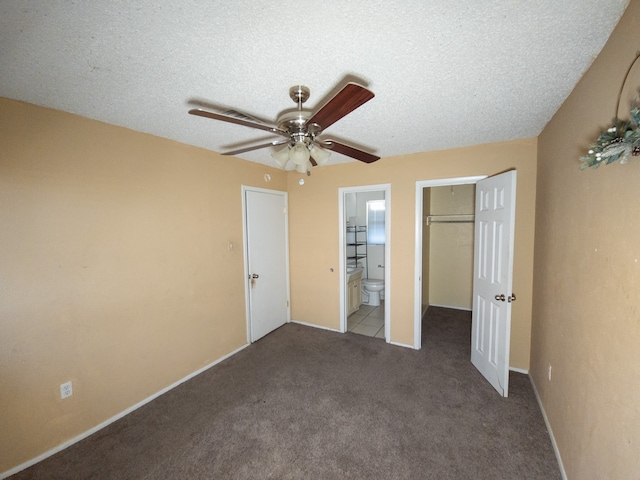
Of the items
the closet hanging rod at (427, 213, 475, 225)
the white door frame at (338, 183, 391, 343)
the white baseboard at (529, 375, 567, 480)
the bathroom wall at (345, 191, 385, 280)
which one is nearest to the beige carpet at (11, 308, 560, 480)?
the white baseboard at (529, 375, 567, 480)

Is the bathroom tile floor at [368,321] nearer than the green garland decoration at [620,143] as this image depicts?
No

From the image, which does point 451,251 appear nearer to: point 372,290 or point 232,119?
point 372,290

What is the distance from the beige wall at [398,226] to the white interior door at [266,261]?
0.18 m

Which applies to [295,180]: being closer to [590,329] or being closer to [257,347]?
[257,347]

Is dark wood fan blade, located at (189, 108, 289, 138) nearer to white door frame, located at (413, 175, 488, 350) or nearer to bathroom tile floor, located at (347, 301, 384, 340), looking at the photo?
white door frame, located at (413, 175, 488, 350)

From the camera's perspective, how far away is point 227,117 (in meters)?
1.30

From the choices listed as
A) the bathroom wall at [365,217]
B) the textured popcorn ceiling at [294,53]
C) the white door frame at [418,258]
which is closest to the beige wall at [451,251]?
the bathroom wall at [365,217]

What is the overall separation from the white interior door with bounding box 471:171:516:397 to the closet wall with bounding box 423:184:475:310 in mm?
1753

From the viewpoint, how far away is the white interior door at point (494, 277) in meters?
2.19

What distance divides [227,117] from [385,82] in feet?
3.09

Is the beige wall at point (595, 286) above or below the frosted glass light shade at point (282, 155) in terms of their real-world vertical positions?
below

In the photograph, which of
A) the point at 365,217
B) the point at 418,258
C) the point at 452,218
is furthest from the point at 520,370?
the point at 365,217

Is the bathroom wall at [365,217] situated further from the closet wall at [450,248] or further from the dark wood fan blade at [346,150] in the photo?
the dark wood fan blade at [346,150]

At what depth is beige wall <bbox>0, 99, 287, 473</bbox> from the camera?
1624mm
